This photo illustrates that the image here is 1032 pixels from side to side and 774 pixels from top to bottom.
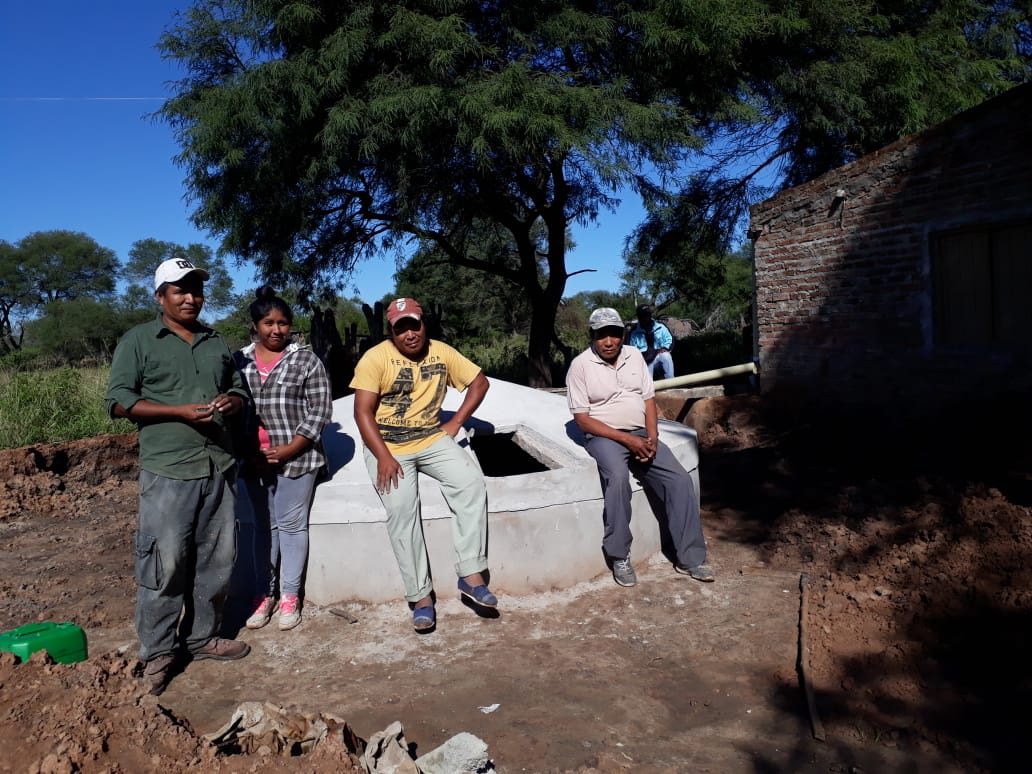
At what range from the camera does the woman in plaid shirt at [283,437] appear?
4.35 meters

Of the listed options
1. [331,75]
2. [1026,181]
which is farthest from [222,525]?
[331,75]

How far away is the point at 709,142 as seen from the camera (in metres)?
13.5

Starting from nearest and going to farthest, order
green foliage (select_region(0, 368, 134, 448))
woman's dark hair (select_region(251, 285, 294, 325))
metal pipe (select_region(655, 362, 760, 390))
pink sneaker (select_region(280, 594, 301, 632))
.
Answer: woman's dark hair (select_region(251, 285, 294, 325))
pink sneaker (select_region(280, 594, 301, 632))
green foliage (select_region(0, 368, 134, 448))
metal pipe (select_region(655, 362, 760, 390))

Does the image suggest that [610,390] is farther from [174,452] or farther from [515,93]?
[515,93]

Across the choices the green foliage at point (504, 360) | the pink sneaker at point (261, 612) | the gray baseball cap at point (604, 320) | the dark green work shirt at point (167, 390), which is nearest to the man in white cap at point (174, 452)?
the dark green work shirt at point (167, 390)

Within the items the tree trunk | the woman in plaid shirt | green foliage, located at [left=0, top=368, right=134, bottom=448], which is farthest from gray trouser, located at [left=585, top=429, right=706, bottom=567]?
the tree trunk

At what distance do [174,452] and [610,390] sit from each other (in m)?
2.54

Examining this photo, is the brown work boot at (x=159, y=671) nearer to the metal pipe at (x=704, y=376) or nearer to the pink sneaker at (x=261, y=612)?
the pink sneaker at (x=261, y=612)

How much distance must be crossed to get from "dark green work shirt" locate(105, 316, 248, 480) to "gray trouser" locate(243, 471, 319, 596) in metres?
0.62

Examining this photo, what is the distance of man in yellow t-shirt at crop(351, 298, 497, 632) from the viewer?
439 cm

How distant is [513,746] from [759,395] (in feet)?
22.7

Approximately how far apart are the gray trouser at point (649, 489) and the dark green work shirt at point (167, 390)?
219 cm

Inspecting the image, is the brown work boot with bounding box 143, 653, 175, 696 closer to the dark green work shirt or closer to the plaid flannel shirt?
the dark green work shirt

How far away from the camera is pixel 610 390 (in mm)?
5062
